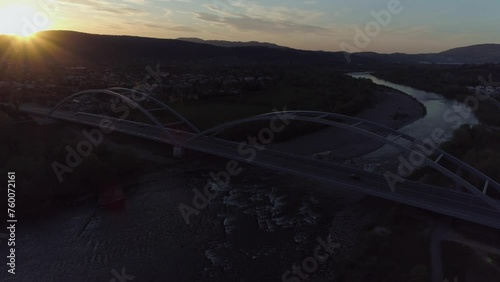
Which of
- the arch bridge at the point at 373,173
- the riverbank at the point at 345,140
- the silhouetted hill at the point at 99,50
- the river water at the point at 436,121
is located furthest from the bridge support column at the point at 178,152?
the silhouetted hill at the point at 99,50

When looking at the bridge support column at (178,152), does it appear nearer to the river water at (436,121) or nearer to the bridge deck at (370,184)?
the bridge deck at (370,184)

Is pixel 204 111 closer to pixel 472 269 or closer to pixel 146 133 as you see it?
pixel 146 133

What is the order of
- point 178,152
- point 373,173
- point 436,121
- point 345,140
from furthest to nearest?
point 436,121 → point 345,140 → point 178,152 → point 373,173

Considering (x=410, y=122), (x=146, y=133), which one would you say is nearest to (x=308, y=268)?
(x=146, y=133)

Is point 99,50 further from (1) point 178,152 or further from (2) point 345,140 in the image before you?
(2) point 345,140

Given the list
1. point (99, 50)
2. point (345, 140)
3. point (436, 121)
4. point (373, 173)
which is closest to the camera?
point (373, 173)

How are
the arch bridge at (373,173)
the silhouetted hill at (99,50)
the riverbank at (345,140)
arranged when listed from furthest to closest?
the silhouetted hill at (99,50) → the riverbank at (345,140) → the arch bridge at (373,173)

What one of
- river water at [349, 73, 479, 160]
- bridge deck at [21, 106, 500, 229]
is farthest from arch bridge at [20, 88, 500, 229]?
river water at [349, 73, 479, 160]

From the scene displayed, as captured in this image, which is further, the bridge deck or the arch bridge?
the arch bridge

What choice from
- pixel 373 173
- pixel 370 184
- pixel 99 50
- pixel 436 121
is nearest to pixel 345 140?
pixel 373 173

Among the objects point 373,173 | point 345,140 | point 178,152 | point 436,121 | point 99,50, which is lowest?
point 178,152

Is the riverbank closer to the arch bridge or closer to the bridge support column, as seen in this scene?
the arch bridge
